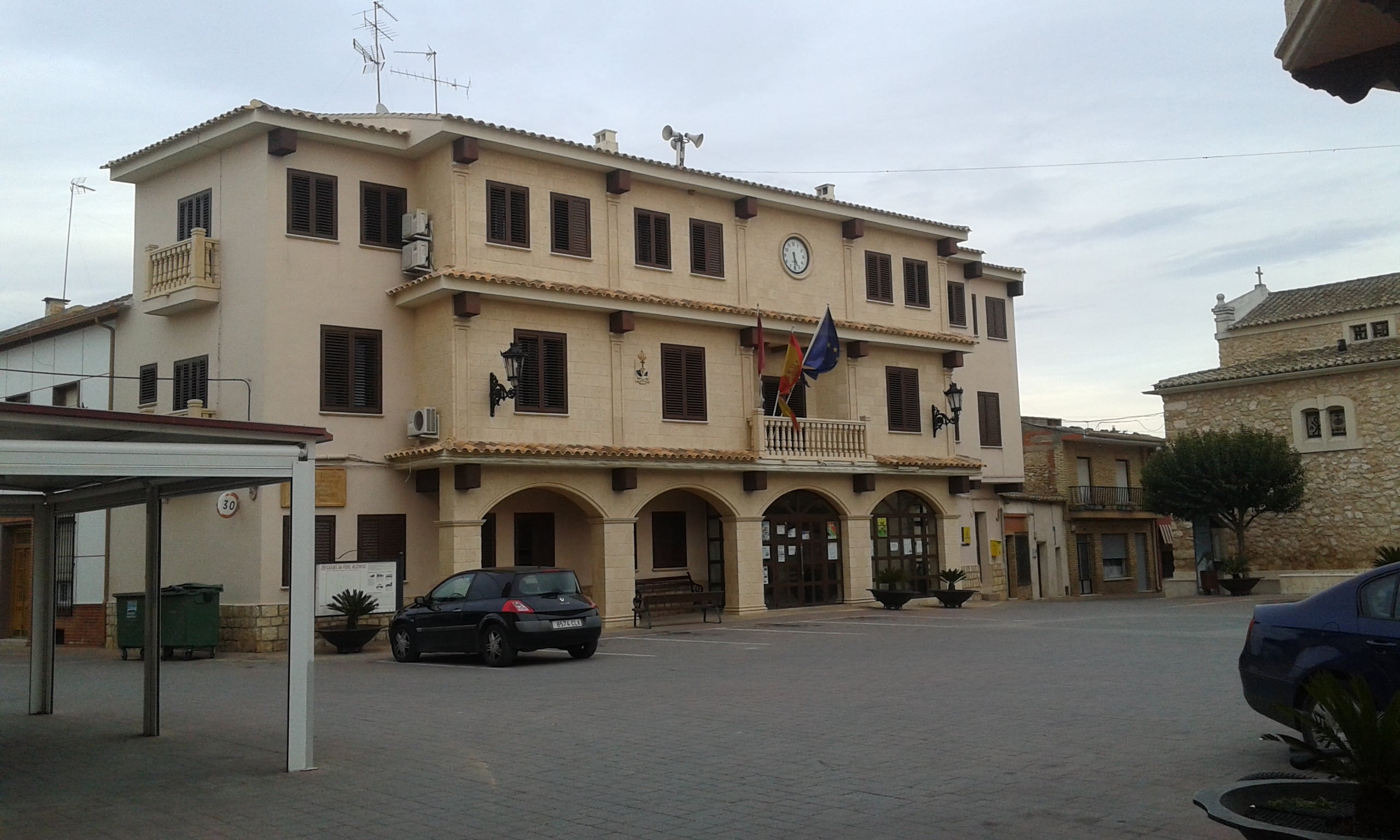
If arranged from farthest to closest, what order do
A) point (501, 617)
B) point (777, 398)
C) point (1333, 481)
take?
point (1333, 481) → point (777, 398) → point (501, 617)

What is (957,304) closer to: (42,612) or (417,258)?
(417,258)

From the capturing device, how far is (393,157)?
82.4ft

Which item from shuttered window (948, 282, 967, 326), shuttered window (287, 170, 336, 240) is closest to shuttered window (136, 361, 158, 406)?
shuttered window (287, 170, 336, 240)

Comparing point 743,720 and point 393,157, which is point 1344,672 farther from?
point 393,157

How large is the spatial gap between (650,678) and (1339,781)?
419 inches

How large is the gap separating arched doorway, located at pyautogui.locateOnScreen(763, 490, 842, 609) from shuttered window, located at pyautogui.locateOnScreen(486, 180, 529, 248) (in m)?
9.10

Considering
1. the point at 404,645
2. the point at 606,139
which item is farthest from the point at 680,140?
the point at 404,645

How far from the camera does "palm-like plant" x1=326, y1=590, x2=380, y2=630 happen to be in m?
21.6

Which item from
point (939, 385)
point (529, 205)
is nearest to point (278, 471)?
point (529, 205)

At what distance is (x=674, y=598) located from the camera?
83.6 feet

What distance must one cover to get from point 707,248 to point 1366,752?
24.0 m

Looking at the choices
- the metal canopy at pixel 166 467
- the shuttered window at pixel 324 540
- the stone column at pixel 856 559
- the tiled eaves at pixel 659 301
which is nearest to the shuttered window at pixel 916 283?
the tiled eaves at pixel 659 301

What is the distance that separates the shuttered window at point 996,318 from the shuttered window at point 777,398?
8.99 meters

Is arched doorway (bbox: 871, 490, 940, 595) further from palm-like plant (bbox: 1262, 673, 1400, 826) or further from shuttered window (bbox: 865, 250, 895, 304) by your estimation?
palm-like plant (bbox: 1262, 673, 1400, 826)
